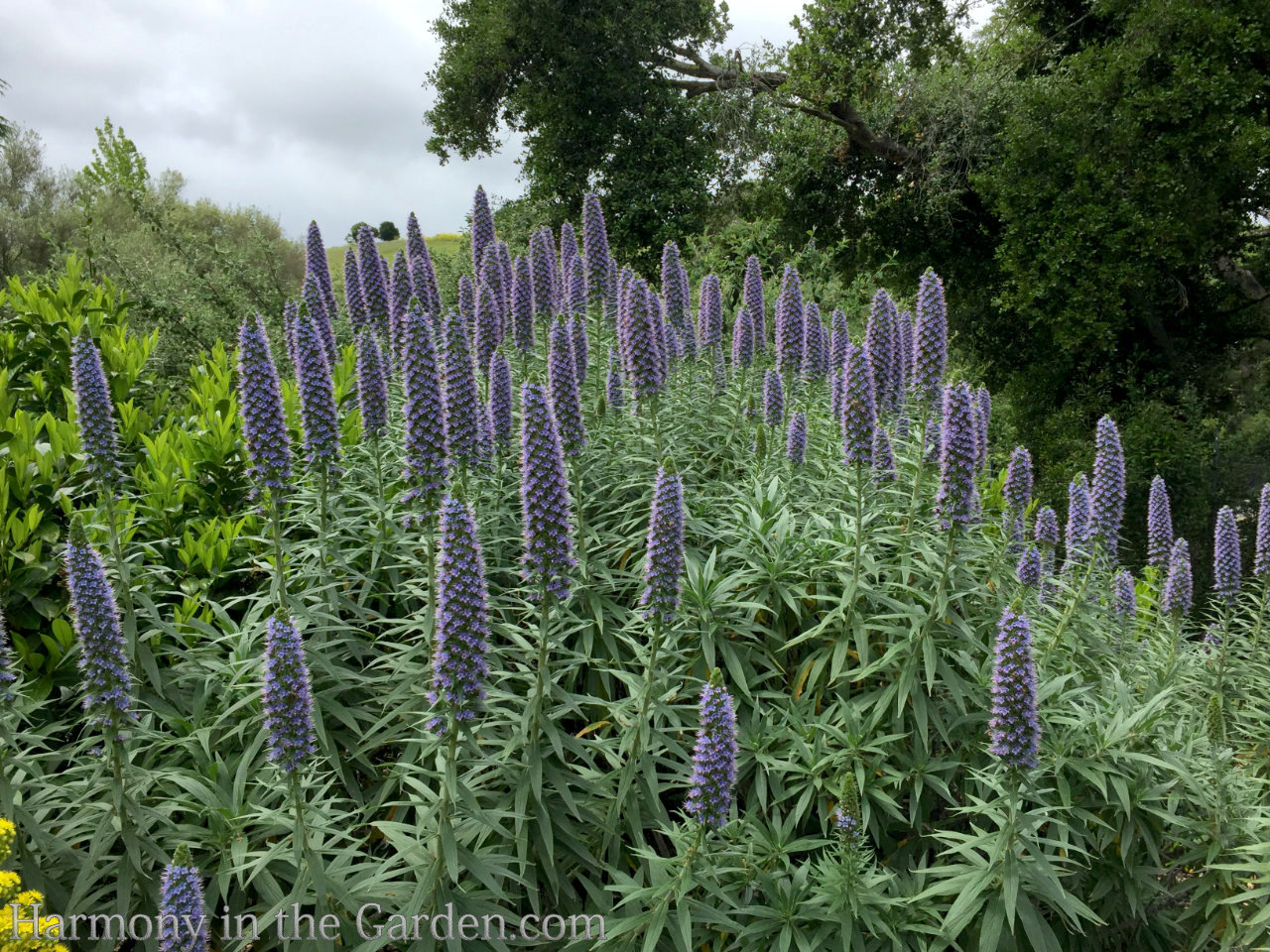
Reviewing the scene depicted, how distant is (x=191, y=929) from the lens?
2.91 metres

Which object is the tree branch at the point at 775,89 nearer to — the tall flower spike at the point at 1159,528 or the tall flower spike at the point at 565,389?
Result: the tall flower spike at the point at 1159,528

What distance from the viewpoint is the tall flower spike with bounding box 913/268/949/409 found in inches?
196

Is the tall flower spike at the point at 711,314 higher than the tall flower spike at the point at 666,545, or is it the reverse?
the tall flower spike at the point at 711,314

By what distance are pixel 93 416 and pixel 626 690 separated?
3237 mm

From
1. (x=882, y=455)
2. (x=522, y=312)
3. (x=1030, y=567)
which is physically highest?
(x=522, y=312)

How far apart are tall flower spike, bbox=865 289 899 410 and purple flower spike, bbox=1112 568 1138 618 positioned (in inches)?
82.2

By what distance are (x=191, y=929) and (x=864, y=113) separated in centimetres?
2277

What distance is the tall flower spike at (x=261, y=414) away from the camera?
426 cm

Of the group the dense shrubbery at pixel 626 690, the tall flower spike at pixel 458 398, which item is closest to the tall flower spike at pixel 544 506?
the dense shrubbery at pixel 626 690

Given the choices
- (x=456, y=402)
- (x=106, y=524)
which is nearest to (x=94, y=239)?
(x=106, y=524)

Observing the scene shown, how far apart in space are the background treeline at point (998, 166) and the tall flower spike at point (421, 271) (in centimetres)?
853

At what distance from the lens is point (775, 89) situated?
2327 cm

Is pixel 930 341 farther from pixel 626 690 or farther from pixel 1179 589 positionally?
pixel 1179 589

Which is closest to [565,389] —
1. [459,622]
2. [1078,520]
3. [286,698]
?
[459,622]
